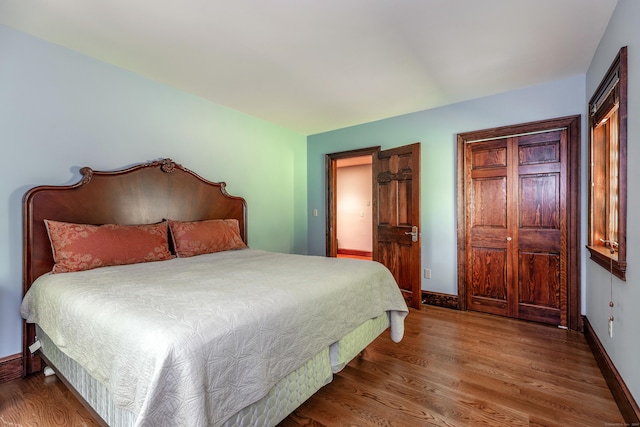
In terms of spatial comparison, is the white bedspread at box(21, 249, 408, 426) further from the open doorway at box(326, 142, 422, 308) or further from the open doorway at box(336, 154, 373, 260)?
the open doorway at box(336, 154, 373, 260)

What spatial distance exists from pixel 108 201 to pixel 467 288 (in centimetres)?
369

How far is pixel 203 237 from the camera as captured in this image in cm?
284

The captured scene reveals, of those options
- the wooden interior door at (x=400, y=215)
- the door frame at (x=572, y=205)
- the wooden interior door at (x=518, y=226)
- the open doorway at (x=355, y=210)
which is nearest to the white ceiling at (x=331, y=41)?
the door frame at (x=572, y=205)

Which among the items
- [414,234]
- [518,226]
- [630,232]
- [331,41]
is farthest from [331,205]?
[630,232]

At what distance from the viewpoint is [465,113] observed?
11.0 ft

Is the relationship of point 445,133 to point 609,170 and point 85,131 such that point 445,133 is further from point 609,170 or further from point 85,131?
point 85,131

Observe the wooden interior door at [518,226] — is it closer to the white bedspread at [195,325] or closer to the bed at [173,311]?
the bed at [173,311]

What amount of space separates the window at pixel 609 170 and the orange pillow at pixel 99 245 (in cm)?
316

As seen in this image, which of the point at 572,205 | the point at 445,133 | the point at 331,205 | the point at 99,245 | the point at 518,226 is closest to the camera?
the point at 99,245

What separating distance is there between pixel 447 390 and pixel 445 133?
2721 mm

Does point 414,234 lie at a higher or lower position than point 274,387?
higher

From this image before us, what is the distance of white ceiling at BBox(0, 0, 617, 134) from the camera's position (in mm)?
1843

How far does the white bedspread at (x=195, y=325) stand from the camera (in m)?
0.98

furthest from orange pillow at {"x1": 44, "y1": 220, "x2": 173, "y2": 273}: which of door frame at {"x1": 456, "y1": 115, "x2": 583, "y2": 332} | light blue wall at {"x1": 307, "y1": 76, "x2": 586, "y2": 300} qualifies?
door frame at {"x1": 456, "y1": 115, "x2": 583, "y2": 332}
